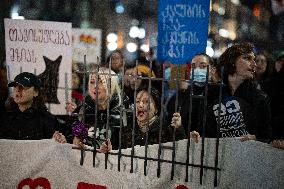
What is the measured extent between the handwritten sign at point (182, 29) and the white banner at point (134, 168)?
2270 mm

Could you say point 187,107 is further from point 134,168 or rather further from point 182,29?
point 182,29

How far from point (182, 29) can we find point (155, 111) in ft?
5.66

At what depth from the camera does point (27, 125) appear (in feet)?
15.4

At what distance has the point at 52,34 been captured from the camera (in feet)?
20.7

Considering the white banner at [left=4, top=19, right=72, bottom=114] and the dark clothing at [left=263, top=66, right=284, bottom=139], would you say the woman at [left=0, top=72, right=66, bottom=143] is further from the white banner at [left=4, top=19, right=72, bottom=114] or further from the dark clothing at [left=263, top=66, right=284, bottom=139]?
the dark clothing at [left=263, top=66, right=284, bottom=139]

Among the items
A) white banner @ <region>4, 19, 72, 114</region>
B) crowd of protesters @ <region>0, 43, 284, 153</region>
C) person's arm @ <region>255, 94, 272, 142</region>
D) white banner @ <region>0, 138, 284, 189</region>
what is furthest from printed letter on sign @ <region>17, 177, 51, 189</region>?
white banner @ <region>4, 19, 72, 114</region>

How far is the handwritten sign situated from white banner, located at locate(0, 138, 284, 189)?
7.45ft

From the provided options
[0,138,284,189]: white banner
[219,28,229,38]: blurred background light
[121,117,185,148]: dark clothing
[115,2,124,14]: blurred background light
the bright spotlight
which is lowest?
[0,138,284,189]: white banner

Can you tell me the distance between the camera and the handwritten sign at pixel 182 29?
5789 mm

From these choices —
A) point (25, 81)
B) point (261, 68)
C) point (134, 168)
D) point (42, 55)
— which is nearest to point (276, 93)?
point (261, 68)

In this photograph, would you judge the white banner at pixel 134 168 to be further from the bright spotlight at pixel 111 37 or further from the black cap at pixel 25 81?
the bright spotlight at pixel 111 37

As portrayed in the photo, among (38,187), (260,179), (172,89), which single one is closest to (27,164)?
(38,187)

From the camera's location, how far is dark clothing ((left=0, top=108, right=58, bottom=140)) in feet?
15.3

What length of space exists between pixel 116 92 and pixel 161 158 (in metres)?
1.07
